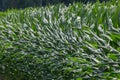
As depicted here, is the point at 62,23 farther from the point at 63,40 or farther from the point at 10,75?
the point at 10,75

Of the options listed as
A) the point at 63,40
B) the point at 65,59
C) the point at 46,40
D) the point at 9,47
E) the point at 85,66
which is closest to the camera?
the point at 85,66

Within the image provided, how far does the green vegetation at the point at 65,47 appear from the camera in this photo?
128 inches

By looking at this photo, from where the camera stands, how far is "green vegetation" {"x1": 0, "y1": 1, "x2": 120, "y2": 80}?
326cm

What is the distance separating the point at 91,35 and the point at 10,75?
3.39 metres

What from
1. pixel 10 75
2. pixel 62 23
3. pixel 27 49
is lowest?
pixel 10 75

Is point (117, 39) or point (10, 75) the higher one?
point (117, 39)

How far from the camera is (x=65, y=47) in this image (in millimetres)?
4184

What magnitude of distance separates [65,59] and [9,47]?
83.0 inches

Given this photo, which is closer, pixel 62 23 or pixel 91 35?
pixel 91 35

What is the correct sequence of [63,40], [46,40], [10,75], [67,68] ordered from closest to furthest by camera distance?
1. [67,68]
2. [63,40]
3. [46,40]
4. [10,75]

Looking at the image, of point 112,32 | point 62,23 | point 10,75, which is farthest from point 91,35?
point 10,75

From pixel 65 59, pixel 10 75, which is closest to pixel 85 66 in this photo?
pixel 65 59

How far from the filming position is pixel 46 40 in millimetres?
4828

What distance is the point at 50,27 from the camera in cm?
521
